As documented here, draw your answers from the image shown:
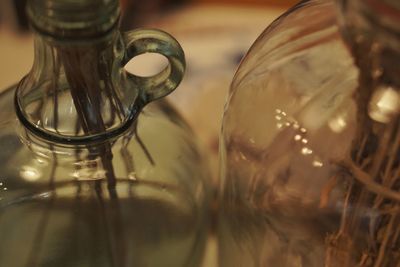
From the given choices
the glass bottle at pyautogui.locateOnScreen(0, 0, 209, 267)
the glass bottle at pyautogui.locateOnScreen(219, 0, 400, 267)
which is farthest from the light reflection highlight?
the glass bottle at pyautogui.locateOnScreen(219, 0, 400, 267)

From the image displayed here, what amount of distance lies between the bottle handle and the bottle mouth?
0.03 metres

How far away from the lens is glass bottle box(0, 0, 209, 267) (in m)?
0.34

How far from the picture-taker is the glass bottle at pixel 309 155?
34 cm

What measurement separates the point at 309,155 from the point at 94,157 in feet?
0.41

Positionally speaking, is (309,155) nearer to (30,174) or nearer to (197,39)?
(30,174)

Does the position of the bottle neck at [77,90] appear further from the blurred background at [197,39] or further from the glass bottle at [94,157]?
the blurred background at [197,39]

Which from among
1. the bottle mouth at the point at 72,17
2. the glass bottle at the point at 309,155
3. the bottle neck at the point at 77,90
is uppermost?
the bottle mouth at the point at 72,17

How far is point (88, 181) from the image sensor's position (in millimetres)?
371

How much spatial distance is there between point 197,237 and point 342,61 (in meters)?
0.14

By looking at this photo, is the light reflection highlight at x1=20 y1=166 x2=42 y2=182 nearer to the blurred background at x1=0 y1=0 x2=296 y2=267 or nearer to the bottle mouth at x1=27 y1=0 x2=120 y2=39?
the bottle mouth at x1=27 y1=0 x2=120 y2=39

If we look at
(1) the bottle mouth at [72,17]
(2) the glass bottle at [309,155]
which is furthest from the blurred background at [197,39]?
(1) the bottle mouth at [72,17]

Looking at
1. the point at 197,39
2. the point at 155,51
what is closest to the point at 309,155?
the point at 155,51

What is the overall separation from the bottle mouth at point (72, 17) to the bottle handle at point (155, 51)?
0.11ft

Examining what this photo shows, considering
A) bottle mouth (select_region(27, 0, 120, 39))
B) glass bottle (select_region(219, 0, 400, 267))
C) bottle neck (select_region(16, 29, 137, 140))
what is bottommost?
glass bottle (select_region(219, 0, 400, 267))
